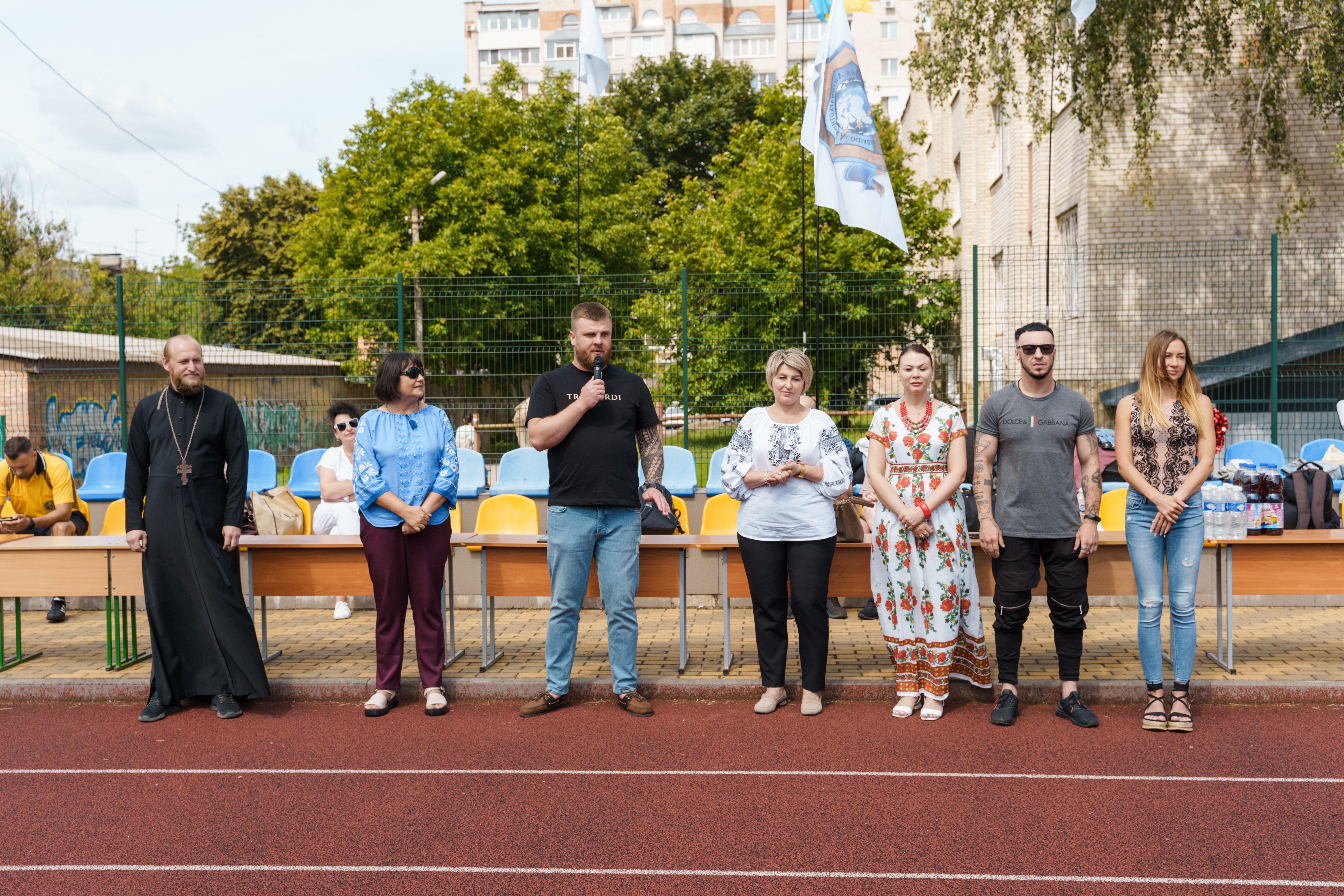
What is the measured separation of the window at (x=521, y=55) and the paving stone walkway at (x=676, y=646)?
2688 inches

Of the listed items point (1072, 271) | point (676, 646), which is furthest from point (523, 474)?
point (1072, 271)

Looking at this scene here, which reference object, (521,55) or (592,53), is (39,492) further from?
(521,55)

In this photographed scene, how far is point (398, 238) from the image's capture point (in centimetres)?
2789

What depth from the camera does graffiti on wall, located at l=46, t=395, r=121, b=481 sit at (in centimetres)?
1168

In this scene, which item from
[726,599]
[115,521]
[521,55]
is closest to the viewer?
[726,599]

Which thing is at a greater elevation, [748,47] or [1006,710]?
[748,47]

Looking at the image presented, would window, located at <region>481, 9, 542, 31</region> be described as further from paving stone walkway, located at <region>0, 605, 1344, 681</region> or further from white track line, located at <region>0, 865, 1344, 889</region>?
white track line, located at <region>0, 865, 1344, 889</region>

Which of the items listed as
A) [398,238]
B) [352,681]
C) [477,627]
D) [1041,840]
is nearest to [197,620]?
[352,681]

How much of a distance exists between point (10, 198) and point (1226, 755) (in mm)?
45475

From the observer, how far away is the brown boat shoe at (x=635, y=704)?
5641mm

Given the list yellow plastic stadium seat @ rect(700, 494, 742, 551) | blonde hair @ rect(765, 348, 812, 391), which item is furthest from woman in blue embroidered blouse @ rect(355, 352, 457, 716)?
yellow plastic stadium seat @ rect(700, 494, 742, 551)

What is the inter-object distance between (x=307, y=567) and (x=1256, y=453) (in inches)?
339

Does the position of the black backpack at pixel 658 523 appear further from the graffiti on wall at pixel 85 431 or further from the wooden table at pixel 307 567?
the graffiti on wall at pixel 85 431

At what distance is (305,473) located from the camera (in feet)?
35.4
